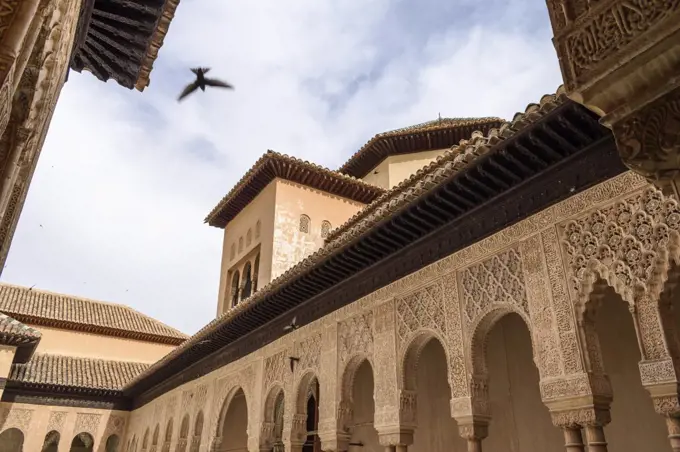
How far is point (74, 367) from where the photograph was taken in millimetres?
19125

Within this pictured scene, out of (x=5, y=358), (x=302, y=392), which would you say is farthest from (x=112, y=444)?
(x=302, y=392)

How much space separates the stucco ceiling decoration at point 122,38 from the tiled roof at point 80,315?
17184mm

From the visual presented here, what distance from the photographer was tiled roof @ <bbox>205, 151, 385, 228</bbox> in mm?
13859

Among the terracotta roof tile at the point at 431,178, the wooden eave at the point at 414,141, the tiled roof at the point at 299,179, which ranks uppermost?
the wooden eave at the point at 414,141

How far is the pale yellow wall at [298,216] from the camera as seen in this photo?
13531 mm

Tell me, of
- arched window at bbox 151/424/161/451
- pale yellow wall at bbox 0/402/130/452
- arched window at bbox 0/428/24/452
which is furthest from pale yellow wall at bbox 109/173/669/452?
arched window at bbox 0/428/24/452

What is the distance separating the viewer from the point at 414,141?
547 inches

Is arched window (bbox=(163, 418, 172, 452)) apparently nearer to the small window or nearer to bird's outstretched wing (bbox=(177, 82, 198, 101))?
the small window

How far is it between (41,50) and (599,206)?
443 cm

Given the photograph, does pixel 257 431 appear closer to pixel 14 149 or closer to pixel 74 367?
pixel 14 149

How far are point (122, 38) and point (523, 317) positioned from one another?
477 cm

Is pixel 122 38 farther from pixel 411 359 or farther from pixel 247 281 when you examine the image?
pixel 247 281

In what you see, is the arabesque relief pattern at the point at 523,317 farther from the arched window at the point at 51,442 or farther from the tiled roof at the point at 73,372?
the arched window at the point at 51,442

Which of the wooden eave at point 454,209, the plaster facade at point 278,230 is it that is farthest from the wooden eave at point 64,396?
the wooden eave at point 454,209
